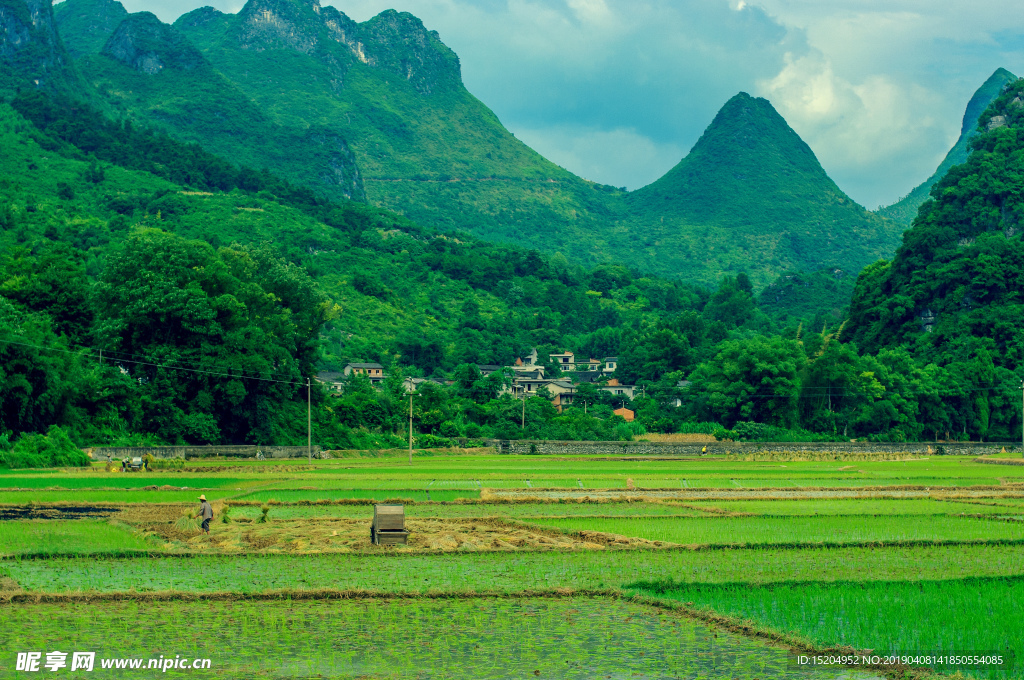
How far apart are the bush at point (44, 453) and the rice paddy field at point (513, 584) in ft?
38.5

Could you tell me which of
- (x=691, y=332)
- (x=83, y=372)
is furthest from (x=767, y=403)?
(x=83, y=372)

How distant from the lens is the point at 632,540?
78.4ft

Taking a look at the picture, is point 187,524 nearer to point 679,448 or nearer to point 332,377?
point 679,448

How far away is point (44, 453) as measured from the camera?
1881 inches

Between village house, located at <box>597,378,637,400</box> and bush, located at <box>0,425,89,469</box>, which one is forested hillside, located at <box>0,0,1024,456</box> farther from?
village house, located at <box>597,378,637,400</box>

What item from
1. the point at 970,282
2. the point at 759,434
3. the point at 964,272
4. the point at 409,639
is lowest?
the point at 409,639

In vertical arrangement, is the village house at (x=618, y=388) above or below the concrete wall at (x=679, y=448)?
above

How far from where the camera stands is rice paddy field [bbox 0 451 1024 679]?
12.9 meters

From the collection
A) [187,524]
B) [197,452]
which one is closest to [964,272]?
[197,452]

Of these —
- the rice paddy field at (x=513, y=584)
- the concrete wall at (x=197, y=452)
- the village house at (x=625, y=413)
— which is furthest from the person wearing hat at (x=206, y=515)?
the village house at (x=625, y=413)

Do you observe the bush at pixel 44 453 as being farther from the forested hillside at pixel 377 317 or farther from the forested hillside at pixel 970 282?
the forested hillside at pixel 970 282

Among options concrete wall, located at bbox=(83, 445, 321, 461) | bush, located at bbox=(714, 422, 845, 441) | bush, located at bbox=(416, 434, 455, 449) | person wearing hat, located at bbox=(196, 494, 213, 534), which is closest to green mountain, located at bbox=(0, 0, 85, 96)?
bush, located at bbox=(416, 434, 455, 449)

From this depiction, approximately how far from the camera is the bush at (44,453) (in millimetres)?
45953

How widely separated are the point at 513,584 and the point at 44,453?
37.1 meters
